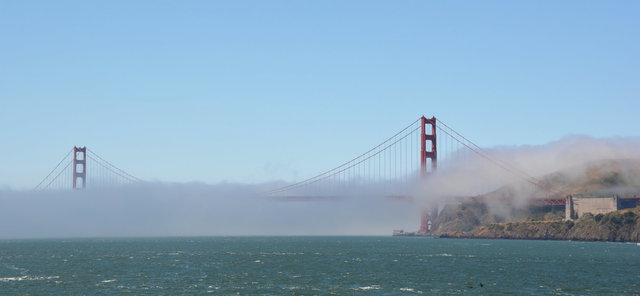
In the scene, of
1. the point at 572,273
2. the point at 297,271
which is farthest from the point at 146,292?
the point at 572,273

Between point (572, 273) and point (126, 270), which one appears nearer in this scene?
point (572, 273)

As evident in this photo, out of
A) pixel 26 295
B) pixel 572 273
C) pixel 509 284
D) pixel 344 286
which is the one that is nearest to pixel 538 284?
pixel 509 284

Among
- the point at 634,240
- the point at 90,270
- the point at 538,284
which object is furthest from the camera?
the point at 634,240

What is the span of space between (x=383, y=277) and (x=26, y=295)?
123 feet

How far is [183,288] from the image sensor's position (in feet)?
223

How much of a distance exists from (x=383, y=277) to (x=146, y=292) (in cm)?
2761

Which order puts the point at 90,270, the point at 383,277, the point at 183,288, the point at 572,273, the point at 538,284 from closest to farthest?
the point at 183,288
the point at 538,284
the point at 383,277
the point at 572,273
the point at 90,270

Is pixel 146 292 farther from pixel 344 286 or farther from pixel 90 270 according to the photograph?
pixel 90 270

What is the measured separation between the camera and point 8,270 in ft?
304

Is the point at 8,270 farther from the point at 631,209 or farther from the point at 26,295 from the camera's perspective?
the point at 631,209

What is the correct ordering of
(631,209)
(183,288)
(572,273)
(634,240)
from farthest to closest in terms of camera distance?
(631,209) → (634,240) → (572,273) → (183,288)

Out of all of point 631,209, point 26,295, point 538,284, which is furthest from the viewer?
point 631,209

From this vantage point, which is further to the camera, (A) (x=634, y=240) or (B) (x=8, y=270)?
(A) (x=634, y=240)

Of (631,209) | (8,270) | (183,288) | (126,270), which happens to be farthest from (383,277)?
(631,209)
